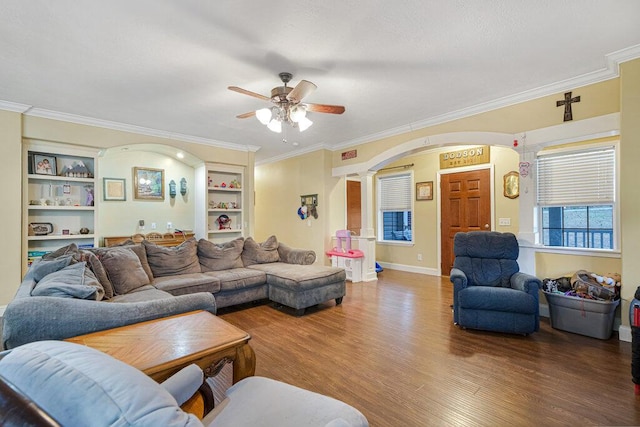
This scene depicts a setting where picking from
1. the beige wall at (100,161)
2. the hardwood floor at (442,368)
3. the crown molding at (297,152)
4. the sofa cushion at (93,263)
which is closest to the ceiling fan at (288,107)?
the sofa cushion at (93,263)

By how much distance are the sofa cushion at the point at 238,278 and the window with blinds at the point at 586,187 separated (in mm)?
3798

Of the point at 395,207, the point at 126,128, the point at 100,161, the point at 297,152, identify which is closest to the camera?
the point at 126,128

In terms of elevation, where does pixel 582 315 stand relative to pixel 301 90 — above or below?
below

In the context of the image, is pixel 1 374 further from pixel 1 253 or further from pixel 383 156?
pixel 383 156

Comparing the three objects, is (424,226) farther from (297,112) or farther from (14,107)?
(14,107)

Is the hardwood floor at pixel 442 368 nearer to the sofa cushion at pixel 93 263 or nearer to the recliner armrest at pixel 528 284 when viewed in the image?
the recliner armrest at pixel 528 284

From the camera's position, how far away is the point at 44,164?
4324mm

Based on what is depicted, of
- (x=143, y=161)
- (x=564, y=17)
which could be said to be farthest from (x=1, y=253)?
(x=564, y=17)

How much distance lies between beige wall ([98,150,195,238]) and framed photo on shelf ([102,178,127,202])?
6cm

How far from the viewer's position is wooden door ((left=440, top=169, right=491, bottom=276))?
5.61m

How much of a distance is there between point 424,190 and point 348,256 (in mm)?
2437

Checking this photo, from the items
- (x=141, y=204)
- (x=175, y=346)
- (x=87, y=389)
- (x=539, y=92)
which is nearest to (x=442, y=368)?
(x=175, y=346)

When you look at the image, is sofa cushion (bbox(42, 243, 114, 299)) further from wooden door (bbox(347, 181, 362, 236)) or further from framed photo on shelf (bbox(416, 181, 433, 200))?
framed photo on shelf (bbox(416, 181, 433, 200))

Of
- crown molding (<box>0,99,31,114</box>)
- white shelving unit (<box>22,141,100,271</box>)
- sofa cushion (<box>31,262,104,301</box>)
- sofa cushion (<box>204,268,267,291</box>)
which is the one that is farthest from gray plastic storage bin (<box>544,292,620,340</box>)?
crown molding (<box>0,99,31,114</box>)
